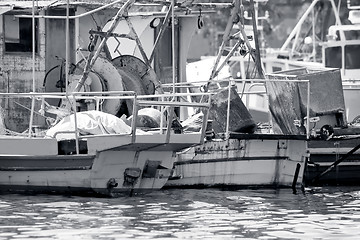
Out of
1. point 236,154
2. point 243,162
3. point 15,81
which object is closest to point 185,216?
point 236,154

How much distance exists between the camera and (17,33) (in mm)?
24062

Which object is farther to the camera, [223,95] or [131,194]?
[223,95]

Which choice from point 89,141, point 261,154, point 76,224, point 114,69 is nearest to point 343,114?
point 261,154

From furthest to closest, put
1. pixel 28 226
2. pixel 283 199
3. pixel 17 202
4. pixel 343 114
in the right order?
pixel 343 114 → pixel 283 199 → pixel 17 202 → pixel 28 226

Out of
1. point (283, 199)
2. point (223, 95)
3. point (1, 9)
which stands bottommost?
point (283, 199)

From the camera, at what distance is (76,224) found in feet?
62.2

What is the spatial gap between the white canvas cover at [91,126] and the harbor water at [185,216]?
1.10m

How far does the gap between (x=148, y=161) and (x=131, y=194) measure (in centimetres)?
63

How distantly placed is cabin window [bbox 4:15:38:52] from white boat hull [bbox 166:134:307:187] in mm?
3558

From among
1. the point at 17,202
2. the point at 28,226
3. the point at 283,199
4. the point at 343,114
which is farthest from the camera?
the point at 343,114

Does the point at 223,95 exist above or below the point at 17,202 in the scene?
above

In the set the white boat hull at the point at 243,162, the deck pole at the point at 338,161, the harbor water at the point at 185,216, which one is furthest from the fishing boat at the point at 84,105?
the deck pole at the point at 338,161

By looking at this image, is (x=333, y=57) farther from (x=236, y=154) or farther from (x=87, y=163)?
(x=87, y=163)

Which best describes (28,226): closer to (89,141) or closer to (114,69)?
(89,141)
